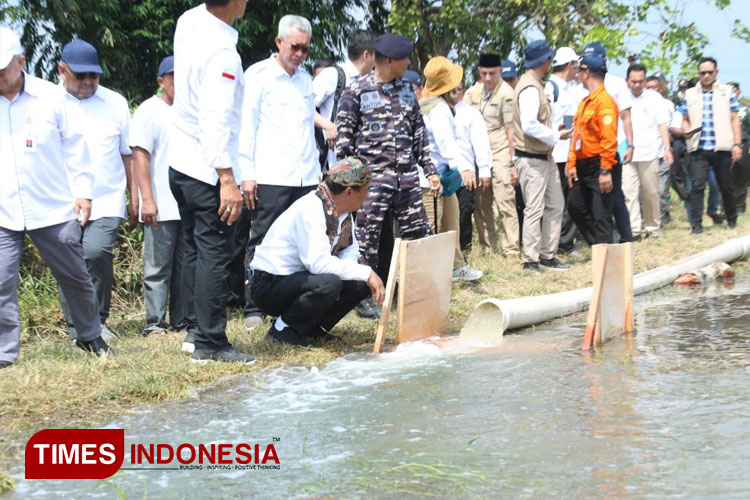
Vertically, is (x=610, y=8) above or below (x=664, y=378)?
above

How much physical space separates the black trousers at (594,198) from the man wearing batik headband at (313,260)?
3.57 metres

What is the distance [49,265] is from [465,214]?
18.2ft

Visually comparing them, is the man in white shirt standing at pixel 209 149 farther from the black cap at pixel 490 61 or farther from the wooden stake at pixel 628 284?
the black cap at pixel 490 61

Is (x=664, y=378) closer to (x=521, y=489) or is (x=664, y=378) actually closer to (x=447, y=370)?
(x=447, y=370)

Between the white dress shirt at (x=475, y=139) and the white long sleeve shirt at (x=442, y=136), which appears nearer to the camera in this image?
the white long sleeve shirt at (x=442, y=136)

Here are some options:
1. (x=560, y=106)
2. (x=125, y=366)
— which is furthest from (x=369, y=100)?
(x=560, y=106)

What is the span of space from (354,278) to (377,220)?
138cm

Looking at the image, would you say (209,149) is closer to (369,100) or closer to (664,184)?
(369,100)

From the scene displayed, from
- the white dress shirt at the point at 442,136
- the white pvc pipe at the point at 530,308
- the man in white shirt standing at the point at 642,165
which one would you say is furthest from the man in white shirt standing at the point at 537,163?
the man in white shirt standing at the point at 642,165

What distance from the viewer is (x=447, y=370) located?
5414 mm

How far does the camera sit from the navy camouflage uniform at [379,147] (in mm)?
7211

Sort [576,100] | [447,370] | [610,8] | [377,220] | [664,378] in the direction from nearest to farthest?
[664,378], [447,370], [377,220], [576,100], [610,8]

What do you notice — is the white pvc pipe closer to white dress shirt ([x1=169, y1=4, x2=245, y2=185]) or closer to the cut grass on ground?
the cut grass on ground

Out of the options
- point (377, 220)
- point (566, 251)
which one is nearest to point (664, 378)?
point (377, 220)
